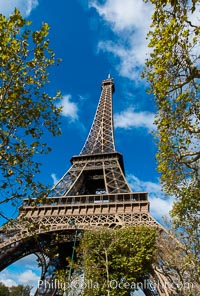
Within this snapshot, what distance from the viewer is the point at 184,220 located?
11.1m

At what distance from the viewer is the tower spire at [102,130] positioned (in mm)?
40875

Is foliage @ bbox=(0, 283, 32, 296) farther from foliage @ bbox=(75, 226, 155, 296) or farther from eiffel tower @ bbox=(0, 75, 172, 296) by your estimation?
foliage @ bbox=(75, 226, 155, 296)

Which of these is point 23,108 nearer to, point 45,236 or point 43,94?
point 43,94

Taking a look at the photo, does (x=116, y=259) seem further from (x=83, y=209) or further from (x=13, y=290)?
(x=13, y=290)

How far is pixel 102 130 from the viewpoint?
44281 mm

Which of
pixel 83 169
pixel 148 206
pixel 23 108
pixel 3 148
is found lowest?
pixel 3 148

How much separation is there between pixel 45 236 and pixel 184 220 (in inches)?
847

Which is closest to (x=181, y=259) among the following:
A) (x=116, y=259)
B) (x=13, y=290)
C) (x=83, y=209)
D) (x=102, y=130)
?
(x=116, y=259)

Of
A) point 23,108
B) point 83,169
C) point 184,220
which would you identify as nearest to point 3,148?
point 23,108

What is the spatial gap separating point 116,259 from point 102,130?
26548 mm

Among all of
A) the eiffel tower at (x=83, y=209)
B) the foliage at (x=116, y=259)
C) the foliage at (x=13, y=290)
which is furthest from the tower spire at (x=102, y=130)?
the foliage at (x=13, y=290)

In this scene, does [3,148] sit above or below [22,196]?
above

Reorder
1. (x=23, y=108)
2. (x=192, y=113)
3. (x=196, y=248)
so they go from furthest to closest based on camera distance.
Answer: (x=196, y=248) → (x=192, y=113) → (x=23, y=108)

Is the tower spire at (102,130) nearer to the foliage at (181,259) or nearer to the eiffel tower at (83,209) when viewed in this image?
the eiffel tower at (83,209)
